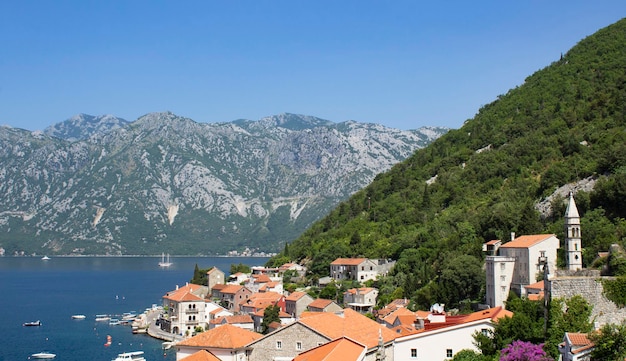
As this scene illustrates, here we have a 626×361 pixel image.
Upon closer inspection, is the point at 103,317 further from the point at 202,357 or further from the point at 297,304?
the point at 202,357

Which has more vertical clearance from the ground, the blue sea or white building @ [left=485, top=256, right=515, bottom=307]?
white building @ [left=485, top=256, right=515, bottom=307]

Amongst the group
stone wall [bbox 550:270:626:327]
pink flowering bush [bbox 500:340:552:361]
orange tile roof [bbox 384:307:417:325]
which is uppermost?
stone wall [bbox 550:270:626:327]

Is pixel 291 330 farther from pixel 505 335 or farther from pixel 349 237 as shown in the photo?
pixel 349 237

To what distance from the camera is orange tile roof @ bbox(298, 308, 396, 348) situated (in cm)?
3203

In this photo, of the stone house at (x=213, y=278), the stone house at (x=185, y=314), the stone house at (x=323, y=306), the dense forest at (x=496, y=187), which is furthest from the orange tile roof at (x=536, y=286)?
the stone house at (x=213, y=278)

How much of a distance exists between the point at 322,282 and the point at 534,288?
155 feet

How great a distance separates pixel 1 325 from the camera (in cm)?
9688

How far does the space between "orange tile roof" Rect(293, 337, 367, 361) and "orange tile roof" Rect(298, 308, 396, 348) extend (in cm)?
167

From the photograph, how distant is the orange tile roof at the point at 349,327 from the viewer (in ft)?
105

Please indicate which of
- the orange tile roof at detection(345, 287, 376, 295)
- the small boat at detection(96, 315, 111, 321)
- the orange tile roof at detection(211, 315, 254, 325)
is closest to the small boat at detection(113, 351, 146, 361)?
the orange tile roof at detection(211, 315, 254, 325)

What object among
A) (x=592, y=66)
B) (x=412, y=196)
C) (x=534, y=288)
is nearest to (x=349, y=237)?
(x=412, y=196)

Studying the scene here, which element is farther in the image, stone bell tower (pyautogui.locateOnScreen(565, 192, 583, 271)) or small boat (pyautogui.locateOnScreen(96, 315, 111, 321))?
small boat (pyautogui.locateOnScreen(96, 315, 111, 321))

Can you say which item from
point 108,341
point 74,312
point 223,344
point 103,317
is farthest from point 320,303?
point 74,312

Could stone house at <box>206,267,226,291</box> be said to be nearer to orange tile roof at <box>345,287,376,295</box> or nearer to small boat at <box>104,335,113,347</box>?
small boat at <box>104,335,113,347</box>
